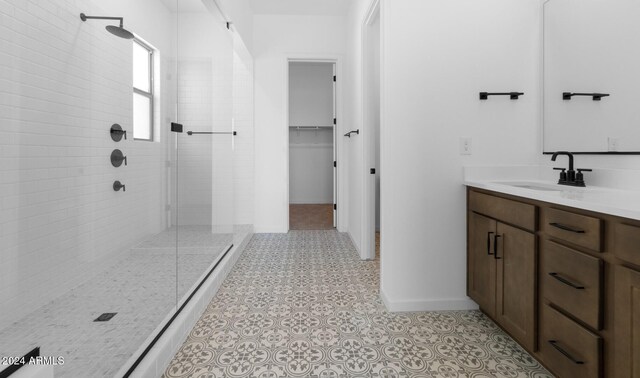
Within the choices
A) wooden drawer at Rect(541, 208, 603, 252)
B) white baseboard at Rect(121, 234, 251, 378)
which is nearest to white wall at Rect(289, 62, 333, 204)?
white baseboard at Rect(121, 234, 251, 378)

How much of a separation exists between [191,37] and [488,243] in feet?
7.71

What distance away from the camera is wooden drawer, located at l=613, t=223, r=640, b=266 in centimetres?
108

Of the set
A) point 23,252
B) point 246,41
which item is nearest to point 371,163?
point 246,41

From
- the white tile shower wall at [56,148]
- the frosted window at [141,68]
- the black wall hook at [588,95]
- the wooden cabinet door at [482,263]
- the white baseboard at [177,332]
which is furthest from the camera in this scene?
the wooden cabinet door at [482,263]

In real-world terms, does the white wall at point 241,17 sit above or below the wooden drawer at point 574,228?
above

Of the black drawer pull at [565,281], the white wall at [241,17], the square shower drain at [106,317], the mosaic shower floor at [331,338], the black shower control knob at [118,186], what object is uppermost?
the white wall at [241,17]

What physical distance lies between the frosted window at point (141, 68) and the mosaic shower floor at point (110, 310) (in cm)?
77

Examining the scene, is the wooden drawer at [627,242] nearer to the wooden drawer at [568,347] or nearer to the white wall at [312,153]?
the wooden drawer at [568,347]

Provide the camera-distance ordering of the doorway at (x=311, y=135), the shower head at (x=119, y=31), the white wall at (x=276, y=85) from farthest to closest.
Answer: the doorway at (x=311, y=135), the white wall at (x=276, y=85), the shower head at (x=119, y=31)

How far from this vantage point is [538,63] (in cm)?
225

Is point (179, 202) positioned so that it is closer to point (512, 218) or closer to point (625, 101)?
point (512, 218)

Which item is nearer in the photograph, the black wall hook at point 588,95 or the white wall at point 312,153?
the black wall hook at point 588,95

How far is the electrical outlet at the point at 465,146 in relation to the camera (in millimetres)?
2252

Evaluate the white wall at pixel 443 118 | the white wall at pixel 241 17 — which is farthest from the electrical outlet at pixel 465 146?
the white wall at pixel 241 17
